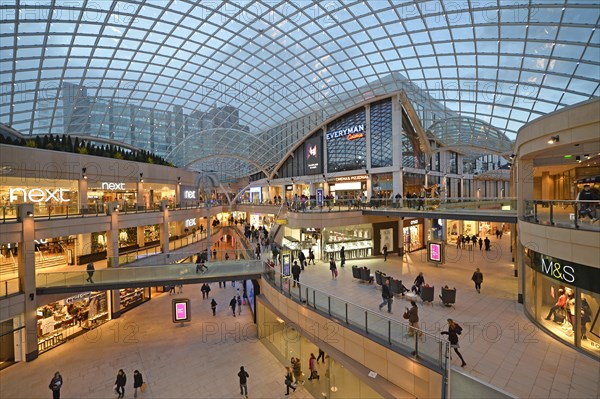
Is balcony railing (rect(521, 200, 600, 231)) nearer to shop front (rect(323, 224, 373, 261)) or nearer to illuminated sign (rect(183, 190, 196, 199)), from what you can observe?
shop front (rect(323, 224, 373, 261))

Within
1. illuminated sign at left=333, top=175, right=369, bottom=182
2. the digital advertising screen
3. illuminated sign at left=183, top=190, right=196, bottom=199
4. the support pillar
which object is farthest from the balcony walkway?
the digital advertising screen

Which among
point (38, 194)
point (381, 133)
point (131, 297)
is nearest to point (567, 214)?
point (381, 133)

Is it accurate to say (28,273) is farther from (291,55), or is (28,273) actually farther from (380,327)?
(291,55)

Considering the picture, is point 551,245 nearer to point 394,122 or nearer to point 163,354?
point 163,354

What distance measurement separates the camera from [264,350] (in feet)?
61.4

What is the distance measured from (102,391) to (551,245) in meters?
21.9

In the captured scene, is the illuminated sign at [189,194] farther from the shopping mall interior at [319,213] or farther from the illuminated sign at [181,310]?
the illuminated sign at [181,310]

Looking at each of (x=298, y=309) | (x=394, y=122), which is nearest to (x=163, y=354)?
(x=298, y=309)

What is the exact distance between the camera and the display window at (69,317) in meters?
19.2

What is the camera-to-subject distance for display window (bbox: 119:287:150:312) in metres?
25.7

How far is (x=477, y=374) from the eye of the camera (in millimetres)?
8312

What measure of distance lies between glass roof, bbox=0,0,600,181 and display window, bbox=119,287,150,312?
79.8ft

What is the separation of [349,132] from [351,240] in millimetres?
21815

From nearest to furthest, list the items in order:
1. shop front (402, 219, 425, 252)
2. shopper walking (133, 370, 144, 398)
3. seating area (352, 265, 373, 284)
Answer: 1. shopper walking (133, 370, 144, 398)
2. seating area (352, 265, 373, 284)
3. shop front (402, 219, 425, 252)
